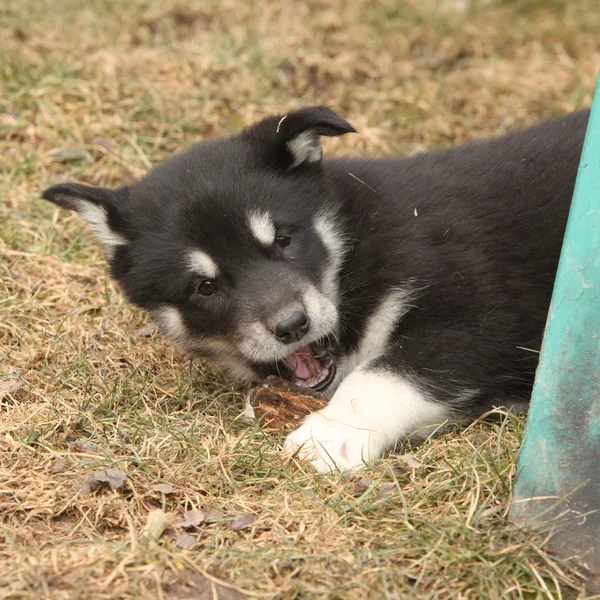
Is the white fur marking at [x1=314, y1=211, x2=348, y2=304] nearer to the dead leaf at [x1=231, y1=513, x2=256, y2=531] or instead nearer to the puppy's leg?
the puppy's leg

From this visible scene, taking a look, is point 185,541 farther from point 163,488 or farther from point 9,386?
point 9,386

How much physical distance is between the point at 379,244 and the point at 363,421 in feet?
2.89

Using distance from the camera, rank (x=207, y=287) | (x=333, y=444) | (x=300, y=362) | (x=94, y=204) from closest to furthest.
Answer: (x=333, y=444)
(x=207, y=287)
(x=94, y=204)
(x=300, y=362)

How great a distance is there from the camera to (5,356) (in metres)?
4.52

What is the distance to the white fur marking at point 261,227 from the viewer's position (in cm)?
401

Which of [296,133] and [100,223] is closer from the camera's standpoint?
[296,133]

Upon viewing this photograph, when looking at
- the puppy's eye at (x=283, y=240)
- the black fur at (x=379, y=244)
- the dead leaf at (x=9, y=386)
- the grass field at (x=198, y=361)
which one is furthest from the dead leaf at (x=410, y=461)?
the dead leaf at (x=9, y=386)

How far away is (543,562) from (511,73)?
5.32 metres

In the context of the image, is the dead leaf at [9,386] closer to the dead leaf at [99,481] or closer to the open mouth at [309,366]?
the dead leaf at [99,481]

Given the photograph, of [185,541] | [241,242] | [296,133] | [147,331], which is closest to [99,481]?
[185,541]

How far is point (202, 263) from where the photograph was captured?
4.02 meters

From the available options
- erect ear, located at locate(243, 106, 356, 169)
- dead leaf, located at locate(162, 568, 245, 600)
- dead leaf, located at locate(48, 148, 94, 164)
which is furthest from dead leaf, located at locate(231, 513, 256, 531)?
dead leaf, located at locate(48, 148, 94, 164)

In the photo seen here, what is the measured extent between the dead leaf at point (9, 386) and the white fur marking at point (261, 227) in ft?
4.46

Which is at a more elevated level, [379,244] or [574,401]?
[574,401]
